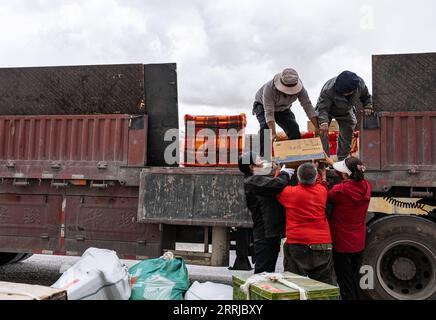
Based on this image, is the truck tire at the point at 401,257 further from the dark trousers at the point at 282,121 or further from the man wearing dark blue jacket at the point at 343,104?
the dark trousers at the point at 282,121

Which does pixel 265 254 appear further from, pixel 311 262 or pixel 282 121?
pixel 282 121

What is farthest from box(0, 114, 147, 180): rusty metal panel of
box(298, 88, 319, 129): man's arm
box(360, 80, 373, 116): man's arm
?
box(360, 80, 373, 116): man's arm

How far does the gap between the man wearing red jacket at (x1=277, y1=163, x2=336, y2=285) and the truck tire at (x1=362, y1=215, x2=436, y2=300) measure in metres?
0.90

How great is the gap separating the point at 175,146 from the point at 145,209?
0.91 metres

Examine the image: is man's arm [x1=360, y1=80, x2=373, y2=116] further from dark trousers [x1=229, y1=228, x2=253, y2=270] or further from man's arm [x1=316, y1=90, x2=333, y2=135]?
dark trousers [x1=229, y1=228, x2=253, y2=270]

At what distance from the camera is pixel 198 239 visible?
5.12m

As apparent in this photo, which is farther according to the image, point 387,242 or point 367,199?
point 387,242

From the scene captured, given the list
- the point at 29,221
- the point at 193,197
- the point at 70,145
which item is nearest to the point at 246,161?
the point at 193,197

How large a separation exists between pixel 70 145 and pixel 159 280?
2.34 metres

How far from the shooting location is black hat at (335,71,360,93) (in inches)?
188

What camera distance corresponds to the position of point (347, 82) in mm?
4805

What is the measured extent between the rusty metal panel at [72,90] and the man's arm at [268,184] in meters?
1.98

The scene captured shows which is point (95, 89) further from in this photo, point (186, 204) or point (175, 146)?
point (186, 204)

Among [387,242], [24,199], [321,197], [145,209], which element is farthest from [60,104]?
[387,242]
